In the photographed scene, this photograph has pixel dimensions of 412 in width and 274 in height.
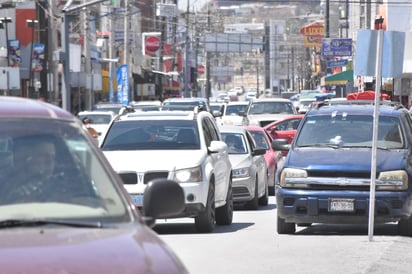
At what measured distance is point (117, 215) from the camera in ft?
18.6

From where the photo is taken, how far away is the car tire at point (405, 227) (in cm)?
1417

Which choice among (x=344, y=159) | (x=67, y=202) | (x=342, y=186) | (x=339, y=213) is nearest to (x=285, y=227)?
(x=339, y=213)

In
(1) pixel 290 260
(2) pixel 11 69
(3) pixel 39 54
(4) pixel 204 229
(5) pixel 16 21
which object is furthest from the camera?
(5) pixel 16 21

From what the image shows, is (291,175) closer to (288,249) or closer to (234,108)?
(288,249)

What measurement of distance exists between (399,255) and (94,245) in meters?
7.51

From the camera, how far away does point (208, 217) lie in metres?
14.8

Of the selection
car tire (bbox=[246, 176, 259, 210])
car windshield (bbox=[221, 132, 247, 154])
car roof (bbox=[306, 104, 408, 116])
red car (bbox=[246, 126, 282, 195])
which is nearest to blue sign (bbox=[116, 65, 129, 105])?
red car (bbox=[246, 126, 282, 195])

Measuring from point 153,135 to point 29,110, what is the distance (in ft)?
31.2

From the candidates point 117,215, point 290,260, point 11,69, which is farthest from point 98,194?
point 11,69

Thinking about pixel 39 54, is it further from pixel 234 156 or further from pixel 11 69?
pixel 234 156

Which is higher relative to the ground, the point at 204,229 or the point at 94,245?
the point at 94,245

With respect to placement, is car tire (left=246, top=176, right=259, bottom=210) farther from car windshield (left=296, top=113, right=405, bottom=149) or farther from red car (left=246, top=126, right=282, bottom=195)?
car windshield (left=296, top=113, right=405, bottom=149)

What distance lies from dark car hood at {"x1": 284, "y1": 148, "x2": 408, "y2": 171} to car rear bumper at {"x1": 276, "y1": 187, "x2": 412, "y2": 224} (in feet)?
1.05

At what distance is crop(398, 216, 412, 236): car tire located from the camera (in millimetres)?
14173
